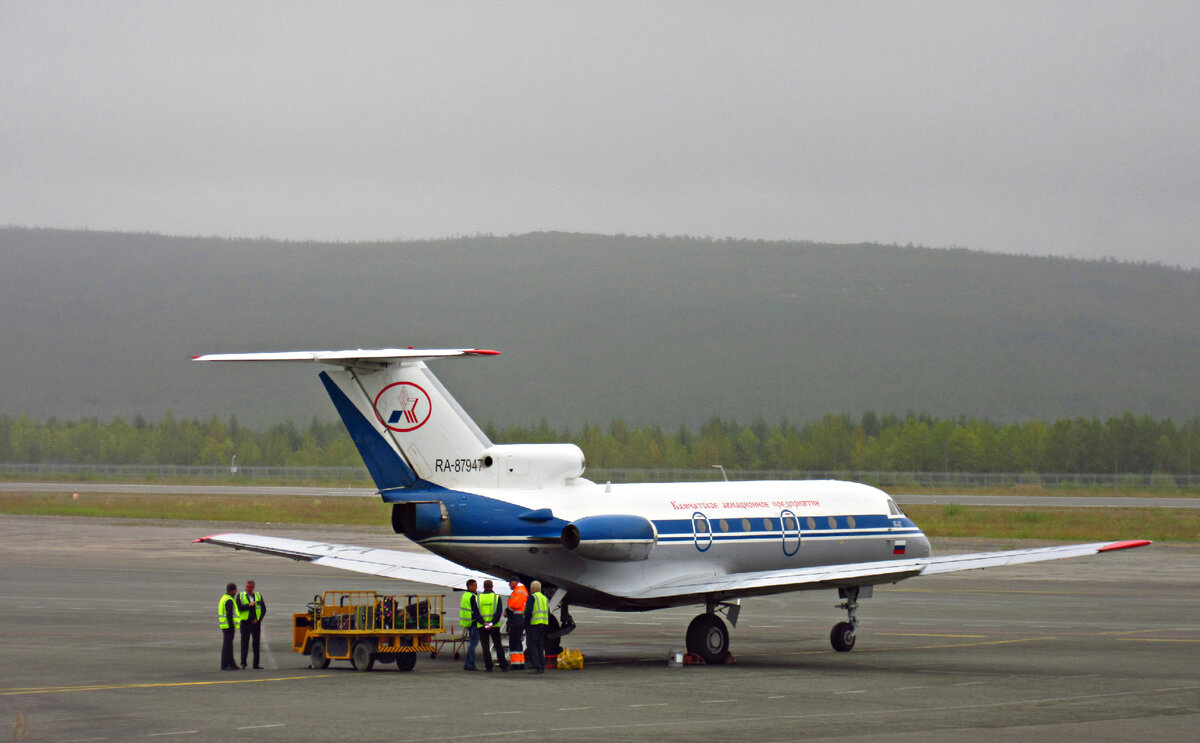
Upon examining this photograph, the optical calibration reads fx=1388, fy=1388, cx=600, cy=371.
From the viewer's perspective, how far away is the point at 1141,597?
45.7 m

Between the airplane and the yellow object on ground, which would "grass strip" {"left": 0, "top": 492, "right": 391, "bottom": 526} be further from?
the yellow object on ground

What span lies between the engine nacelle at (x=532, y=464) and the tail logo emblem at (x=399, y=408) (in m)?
1.63

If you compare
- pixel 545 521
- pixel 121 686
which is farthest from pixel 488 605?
pixel 121 686

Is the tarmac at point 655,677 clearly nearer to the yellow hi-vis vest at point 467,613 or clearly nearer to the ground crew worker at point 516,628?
the ground crew worker at point 516,628

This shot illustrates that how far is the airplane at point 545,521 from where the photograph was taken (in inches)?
1109

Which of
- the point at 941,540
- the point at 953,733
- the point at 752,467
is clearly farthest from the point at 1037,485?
Answer: the point at 953,733

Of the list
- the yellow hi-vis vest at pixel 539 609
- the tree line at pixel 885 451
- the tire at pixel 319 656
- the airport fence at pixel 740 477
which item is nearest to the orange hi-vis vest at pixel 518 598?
the yellow hi-vis vest at pixel 539 609

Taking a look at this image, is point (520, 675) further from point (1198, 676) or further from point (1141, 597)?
point (1141, 597)

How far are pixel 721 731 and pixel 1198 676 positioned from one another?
39.1ft

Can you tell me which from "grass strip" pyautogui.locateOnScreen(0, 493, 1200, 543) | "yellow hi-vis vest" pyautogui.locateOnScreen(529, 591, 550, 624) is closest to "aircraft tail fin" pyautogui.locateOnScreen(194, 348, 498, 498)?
"yellow hi-vis vest" pyautogui.locateOnScreen(529, 591, 550, 624)

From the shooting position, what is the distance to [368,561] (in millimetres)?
31688

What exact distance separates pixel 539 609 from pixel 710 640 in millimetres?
4391

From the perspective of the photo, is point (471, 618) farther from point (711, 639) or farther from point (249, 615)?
point (711, 639)

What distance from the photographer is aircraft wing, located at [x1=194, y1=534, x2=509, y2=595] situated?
31109 millimetres
